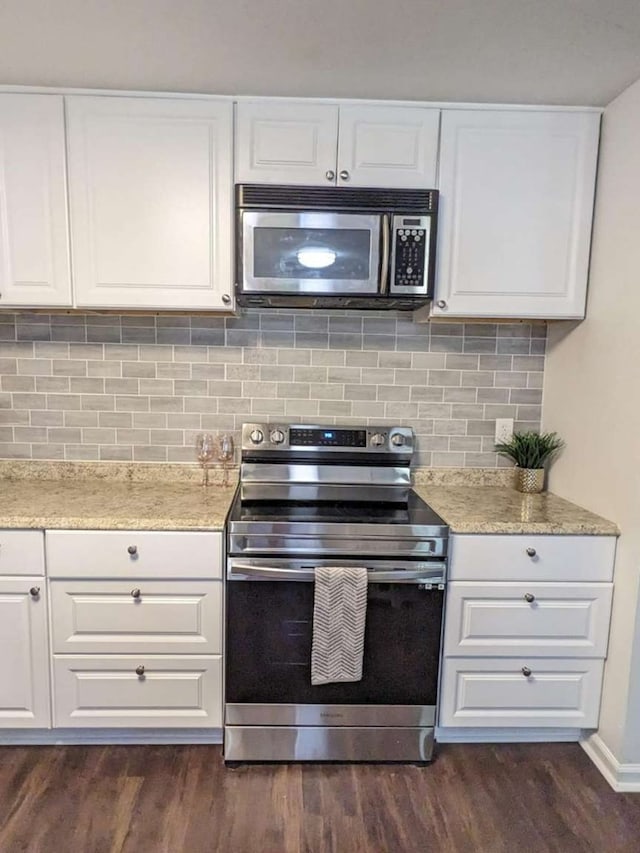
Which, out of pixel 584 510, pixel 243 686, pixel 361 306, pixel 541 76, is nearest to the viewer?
pixel 541 76

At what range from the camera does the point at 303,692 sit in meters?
1.76

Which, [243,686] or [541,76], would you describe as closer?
[541,76]

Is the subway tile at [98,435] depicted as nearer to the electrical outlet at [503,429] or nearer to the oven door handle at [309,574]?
the oven door handle at [309,574]

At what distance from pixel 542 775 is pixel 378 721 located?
589 millimetres

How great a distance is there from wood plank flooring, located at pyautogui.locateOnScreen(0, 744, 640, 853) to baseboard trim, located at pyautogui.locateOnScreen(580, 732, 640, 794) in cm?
2

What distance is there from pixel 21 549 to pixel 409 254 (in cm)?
164

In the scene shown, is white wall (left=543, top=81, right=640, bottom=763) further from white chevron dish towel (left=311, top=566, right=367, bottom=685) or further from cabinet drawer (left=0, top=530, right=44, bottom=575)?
cabinet drawer (left=0, top=530, right=44, bottom=575)

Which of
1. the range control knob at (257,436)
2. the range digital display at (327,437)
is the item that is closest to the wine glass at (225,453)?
the range control knob at (257,436)

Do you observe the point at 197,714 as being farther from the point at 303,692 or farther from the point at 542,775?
the point at 542,775

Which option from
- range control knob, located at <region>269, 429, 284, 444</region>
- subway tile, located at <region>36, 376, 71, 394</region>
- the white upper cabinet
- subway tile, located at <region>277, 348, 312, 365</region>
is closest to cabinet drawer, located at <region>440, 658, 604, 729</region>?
range control knob, located at <region>269, 429, 284, 444</region>

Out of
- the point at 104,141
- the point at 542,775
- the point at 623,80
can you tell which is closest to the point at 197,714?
the point at 542,775

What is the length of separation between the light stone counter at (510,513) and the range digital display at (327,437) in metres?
0.34

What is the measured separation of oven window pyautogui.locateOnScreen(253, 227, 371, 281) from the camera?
1816 millimetres

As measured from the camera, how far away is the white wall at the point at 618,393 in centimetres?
169
